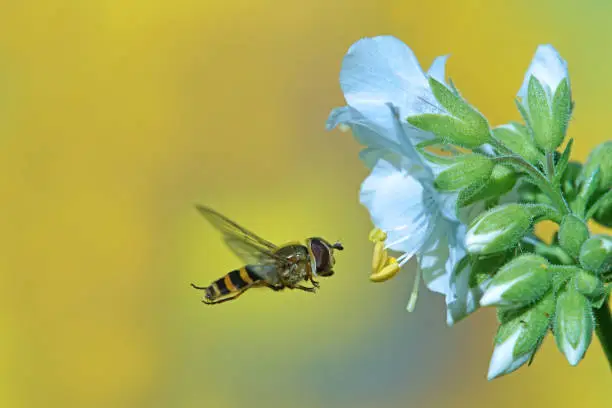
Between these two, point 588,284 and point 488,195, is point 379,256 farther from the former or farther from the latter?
point 588,284

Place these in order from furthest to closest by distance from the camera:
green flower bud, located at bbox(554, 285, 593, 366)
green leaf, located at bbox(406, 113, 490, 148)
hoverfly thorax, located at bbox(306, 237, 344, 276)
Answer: hoverfly thorax, located at bbox(306, 237, 344, 276) < green leaf, located at bbox(406, 113, 490, 148) < green flower bud, located at bbox(554, 285, 593, 366)

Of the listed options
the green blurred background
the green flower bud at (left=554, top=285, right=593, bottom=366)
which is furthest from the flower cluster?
the green blurred background

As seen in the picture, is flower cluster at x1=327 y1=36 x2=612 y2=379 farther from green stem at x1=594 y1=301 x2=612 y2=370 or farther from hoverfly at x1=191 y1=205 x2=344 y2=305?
hoverfly at x1=191 y1=205 x2=344 y2=305

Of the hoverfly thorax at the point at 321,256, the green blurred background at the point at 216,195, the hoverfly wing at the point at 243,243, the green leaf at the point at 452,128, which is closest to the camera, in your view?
the green leaf at the point at 452,128

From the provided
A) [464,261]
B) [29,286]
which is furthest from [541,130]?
[29,286]

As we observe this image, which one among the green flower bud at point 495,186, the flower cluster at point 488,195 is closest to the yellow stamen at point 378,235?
the flower cluster at point 488,195

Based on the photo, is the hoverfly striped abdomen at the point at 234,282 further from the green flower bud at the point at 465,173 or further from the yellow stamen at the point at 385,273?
the green flower bud at the point at 465,173

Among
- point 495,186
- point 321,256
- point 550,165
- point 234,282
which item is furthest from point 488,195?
point 234,282
